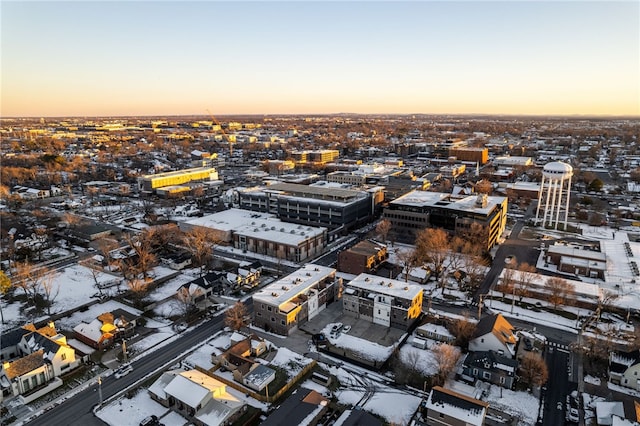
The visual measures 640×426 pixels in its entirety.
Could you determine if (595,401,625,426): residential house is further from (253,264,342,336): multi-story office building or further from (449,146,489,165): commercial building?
(449,146,489,165): commercial building

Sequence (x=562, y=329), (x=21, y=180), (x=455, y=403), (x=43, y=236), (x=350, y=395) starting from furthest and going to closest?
(x=21, y=180), (x=43, y=236), (x=562, y=329), (x=350, y=395), (x=455, y=403)

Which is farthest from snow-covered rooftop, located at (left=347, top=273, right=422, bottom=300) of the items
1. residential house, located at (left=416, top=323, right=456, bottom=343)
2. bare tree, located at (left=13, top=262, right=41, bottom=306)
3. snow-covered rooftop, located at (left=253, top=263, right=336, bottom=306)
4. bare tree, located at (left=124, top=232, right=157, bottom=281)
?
bare tree, located at (left=13, top=262, right=41, bottom=306)

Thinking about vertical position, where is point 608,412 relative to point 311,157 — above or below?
below

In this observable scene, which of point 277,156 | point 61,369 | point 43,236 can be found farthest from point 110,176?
point 61,369

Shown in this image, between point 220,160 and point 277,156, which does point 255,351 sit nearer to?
point 220,160

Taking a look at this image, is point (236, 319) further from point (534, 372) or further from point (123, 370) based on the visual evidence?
point (534, 372)

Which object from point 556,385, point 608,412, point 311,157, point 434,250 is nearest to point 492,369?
point 556,385

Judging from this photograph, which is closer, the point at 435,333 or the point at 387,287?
the point at 435,333
